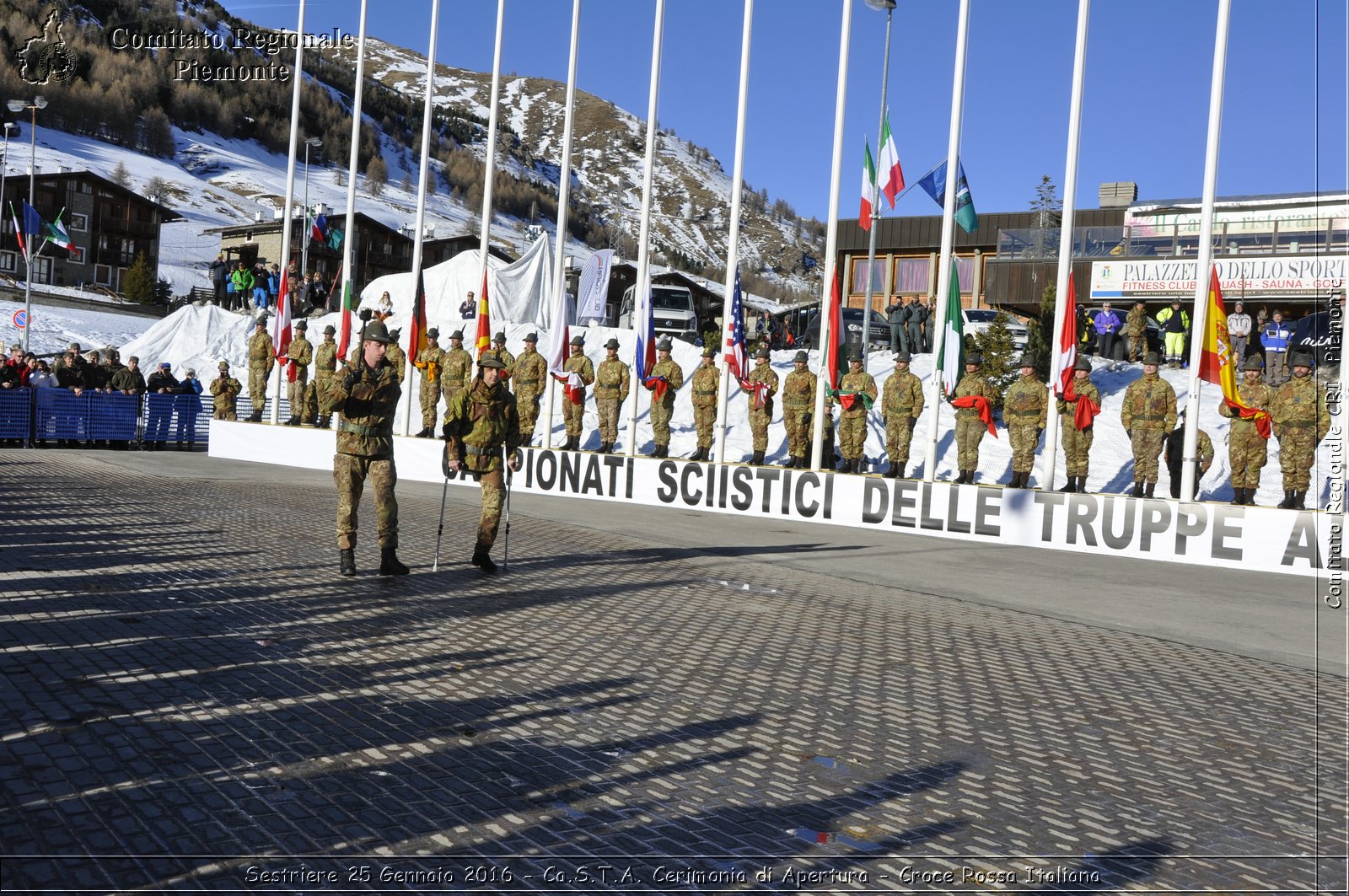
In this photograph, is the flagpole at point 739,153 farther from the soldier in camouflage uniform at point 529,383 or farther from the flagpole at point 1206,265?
the flagpole at point 1206,265

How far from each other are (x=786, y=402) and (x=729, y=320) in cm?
228

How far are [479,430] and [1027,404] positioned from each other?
11.4 m

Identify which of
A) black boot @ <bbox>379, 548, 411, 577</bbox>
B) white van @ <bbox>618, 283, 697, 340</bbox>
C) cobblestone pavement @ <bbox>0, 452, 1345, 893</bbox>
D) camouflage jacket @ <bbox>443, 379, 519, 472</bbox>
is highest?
white van @ <bbox>618, 283, 697, 340</bbox>

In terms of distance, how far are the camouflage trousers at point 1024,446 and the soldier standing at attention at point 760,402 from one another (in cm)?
516

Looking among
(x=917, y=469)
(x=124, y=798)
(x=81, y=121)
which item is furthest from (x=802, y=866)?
(x=81, y=121)

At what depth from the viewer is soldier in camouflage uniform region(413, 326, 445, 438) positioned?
25156mm

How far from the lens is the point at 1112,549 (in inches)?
643

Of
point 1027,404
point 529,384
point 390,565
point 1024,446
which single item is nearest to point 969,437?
point 1024,446

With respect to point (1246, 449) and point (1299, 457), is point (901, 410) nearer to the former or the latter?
point (1246, 449)

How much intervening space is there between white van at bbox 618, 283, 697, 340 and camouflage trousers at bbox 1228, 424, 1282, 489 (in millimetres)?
21087

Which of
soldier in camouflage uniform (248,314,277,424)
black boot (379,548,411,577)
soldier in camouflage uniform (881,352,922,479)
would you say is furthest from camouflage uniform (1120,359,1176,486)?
soldier in camouflage uniform (248,314,277,424)

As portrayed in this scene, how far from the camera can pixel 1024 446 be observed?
1897 cm

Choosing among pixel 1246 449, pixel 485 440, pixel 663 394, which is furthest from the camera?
pixel 663 394

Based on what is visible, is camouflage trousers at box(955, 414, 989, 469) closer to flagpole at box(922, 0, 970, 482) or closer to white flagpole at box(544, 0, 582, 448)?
flagpole at box(922, 0, 970, 482)
